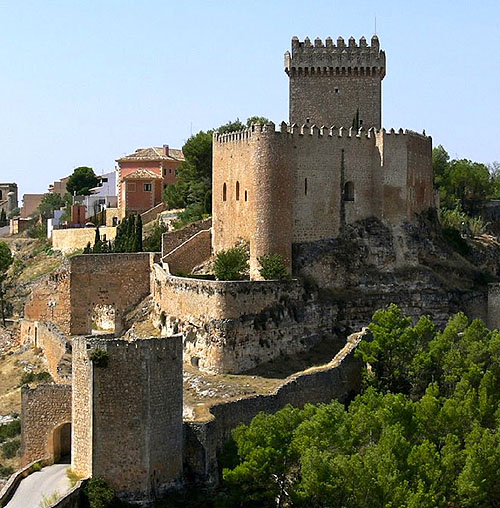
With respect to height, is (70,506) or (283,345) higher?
(283,345)

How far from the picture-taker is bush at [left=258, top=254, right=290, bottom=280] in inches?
1496

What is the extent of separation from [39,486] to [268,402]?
275 inches

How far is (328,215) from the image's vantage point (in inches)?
1591

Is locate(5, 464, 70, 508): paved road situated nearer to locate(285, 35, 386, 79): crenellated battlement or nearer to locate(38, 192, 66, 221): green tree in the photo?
locate(285, 35, 386, 79): crenellated battlement

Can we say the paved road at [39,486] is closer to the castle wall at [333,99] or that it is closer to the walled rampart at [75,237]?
the castle wall at [333,99]

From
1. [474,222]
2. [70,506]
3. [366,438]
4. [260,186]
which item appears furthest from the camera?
[474,222]

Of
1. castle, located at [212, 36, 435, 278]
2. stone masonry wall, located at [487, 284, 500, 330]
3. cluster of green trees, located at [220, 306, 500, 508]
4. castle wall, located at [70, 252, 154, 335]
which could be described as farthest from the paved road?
stone masonry wall, located at [487, 284, 500, 330]

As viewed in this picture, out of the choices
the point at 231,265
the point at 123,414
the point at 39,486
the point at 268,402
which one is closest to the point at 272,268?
the point at 231,265

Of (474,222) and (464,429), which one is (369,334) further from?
(474,222)

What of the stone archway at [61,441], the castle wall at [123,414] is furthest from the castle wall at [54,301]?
the castle wall at [123,414]

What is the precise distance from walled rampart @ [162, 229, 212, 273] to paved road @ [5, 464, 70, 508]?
A: 14.5m

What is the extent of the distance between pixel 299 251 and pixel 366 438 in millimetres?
10875

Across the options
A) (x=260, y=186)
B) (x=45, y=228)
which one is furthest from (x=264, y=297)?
(x=45, y=228)

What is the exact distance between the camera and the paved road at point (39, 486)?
26469 mm
